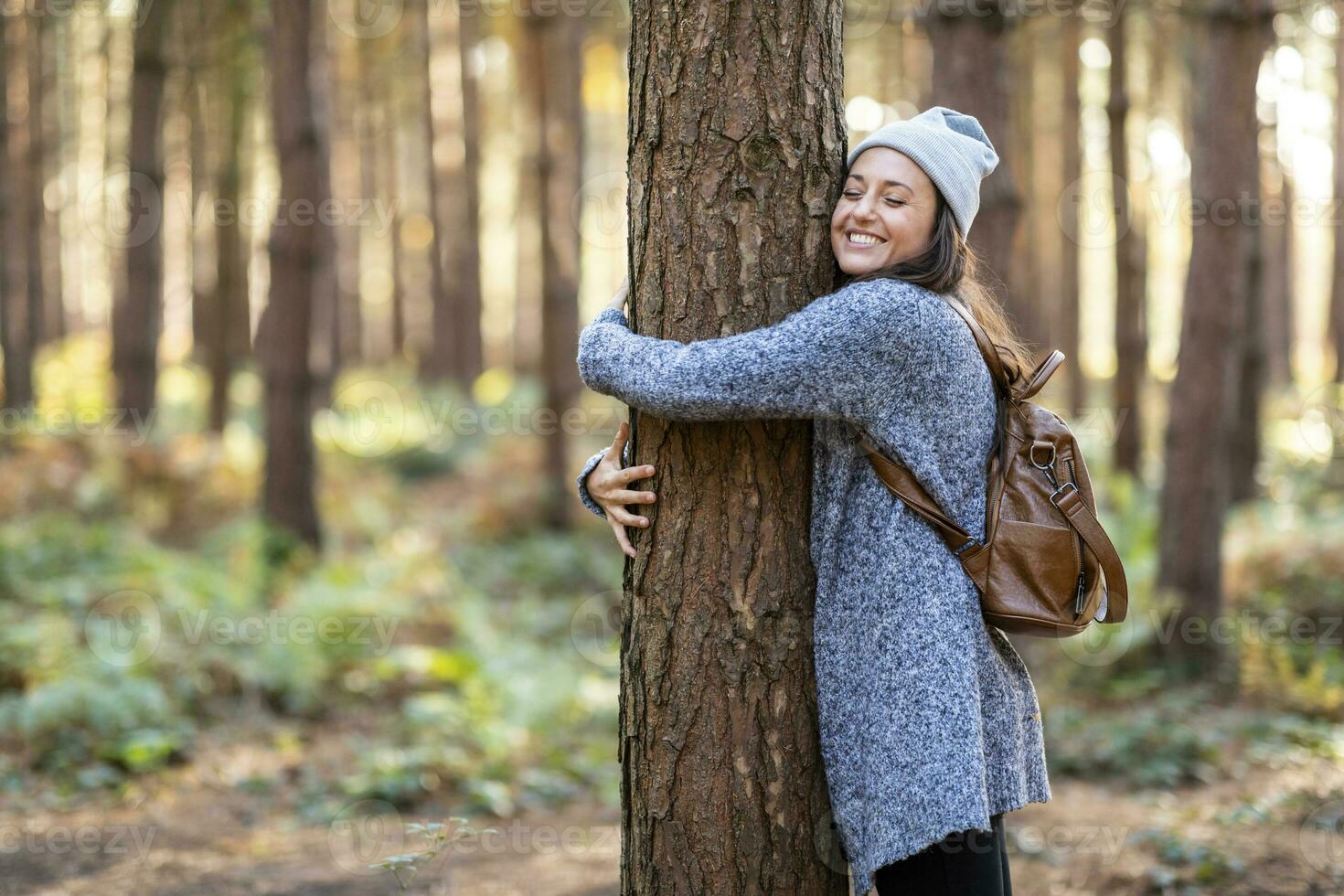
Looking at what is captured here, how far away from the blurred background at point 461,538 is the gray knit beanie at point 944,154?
43.9 inches

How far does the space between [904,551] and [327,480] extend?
39.6 ft

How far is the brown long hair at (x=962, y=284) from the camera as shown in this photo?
104 inches

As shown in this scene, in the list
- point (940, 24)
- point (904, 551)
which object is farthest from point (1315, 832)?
point (940, 24)

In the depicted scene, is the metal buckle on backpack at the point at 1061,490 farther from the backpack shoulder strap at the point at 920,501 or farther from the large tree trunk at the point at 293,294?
the large tree trunk at the point at 293,294

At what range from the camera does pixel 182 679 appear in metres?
6.84

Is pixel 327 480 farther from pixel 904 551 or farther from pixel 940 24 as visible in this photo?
pixel 904 551

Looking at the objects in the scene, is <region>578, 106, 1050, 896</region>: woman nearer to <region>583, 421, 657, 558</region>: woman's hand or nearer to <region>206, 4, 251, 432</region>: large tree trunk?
<region>583, 421, 657, 558</region>: woman's hand

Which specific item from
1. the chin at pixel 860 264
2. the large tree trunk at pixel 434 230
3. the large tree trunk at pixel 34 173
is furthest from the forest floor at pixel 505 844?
the large tree trunk at pixel 434 230

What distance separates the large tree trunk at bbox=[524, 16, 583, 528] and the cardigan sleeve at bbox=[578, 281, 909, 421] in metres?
9.78

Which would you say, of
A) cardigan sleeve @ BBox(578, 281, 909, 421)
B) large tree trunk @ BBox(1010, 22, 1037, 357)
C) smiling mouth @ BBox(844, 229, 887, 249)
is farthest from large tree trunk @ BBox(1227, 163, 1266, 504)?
cardigan sleeve @ BBox(578, 281, 909, 421)

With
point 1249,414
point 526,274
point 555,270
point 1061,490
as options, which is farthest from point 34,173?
point 1061,490

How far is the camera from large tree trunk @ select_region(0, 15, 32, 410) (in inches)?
480

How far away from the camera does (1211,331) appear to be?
7977 mm

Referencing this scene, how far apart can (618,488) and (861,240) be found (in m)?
0.85
